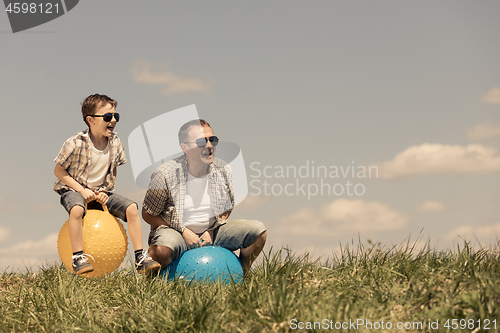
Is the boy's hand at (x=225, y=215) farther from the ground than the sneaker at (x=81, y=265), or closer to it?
farther from the ground

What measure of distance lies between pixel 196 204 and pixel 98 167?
1.51m

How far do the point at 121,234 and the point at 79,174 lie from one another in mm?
1015

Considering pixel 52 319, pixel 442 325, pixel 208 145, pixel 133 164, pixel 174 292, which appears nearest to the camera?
pixel 442 325

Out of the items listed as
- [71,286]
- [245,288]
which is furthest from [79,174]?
[245,288]

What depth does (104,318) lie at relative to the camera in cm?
463

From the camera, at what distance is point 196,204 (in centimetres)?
626

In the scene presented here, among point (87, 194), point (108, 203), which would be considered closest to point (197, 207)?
point (108, 203)

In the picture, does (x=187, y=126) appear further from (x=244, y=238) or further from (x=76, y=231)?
(x=76, y=231)

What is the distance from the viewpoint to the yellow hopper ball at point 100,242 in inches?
244

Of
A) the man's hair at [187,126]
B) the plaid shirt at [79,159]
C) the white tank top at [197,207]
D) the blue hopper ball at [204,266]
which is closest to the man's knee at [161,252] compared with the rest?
the blue hopper ball at [204,266]

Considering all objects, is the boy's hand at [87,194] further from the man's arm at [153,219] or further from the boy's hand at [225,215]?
the boy's hand at [225,215]

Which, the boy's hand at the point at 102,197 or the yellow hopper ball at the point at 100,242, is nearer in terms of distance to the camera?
the yellow hopper ball at the point at 100,242

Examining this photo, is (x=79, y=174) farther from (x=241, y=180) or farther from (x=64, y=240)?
(x=241, y=180)

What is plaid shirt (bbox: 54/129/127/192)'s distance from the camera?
20.6 feet
